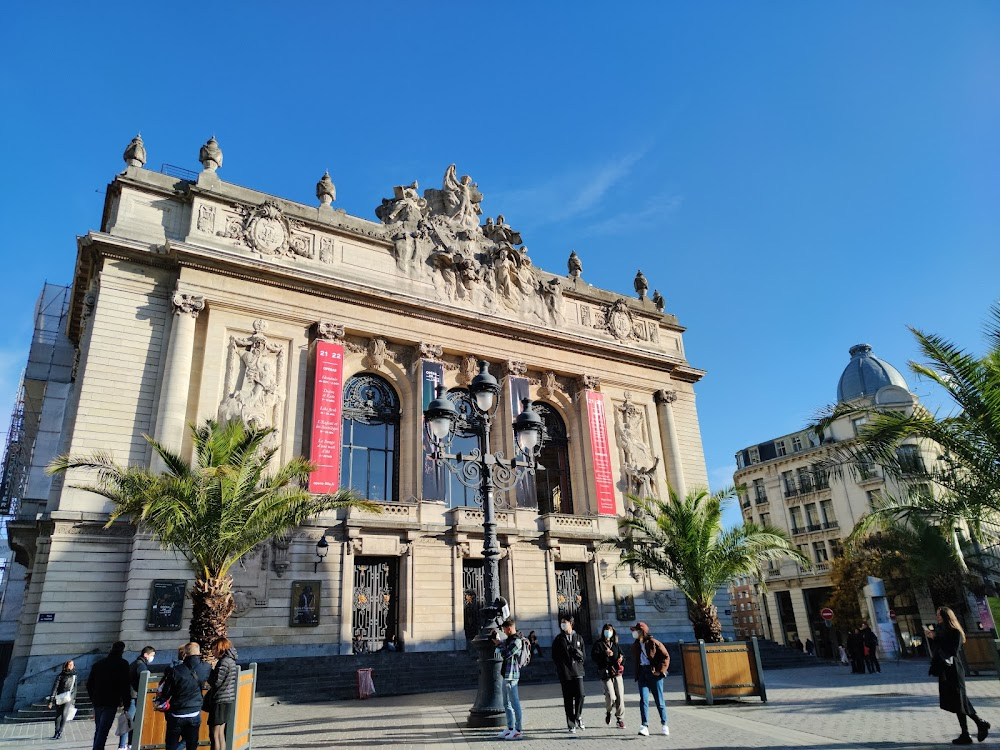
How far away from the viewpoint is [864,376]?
5084cm

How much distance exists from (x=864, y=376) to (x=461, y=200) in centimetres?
3602

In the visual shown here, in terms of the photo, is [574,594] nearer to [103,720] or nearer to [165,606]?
[165,606]

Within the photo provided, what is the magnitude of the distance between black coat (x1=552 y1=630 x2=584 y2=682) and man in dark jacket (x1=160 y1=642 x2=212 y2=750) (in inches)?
203

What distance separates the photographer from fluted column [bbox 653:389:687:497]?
30283 mm

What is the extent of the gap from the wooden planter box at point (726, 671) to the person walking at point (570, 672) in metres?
3.12

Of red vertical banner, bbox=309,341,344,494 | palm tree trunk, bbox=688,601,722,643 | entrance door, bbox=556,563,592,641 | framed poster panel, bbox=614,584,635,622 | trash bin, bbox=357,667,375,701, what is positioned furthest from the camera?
framed poster panel, bbox=614,584,635,622

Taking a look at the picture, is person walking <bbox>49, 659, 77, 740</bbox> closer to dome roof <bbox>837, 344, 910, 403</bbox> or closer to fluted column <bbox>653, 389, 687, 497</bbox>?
fluted column <bbox>653, 389, 687, 497</bbox>

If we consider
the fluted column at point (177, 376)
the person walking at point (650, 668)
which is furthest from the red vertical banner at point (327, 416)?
the person walking at point (650, 668)

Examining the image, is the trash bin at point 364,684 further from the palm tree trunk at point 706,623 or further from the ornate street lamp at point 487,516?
the palm tree trunk at point 706,623

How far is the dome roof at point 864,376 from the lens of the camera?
50.1m

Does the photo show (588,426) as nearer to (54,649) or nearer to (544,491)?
(544,491)

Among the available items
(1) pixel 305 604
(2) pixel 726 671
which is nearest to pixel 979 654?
(2) pixel 726 671

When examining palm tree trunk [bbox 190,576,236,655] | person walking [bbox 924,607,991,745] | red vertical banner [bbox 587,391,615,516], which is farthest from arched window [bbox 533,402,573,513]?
person walking [bbox 924,607,991,745]

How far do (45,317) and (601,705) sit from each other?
31310mm
